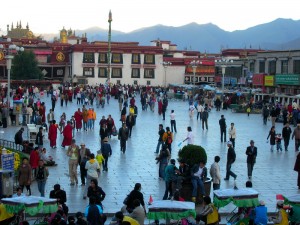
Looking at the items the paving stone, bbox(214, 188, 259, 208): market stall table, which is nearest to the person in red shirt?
the paving stone

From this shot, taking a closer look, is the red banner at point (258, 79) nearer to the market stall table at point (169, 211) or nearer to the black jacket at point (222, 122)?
the black jacket at point (222, 122)

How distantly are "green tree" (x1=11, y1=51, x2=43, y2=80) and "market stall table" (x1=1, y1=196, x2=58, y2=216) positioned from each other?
61.2 metres

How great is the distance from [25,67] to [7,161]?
5839 centimetres

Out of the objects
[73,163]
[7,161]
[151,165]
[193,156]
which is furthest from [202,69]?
[7,161]

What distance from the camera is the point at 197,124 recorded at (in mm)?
32094

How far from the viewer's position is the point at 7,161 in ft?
44.2

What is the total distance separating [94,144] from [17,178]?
874 cm

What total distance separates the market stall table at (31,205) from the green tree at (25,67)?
201ft

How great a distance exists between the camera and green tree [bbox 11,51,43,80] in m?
70.1

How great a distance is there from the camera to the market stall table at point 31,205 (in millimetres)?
10109

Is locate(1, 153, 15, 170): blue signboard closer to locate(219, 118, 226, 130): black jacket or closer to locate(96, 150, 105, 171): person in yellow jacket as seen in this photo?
locate(96, 150, 105, 171): person in yellow jacket

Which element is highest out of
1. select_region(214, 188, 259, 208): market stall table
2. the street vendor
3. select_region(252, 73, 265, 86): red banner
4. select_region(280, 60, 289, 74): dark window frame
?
select_region(280, 60, 289, 74): dark window frame

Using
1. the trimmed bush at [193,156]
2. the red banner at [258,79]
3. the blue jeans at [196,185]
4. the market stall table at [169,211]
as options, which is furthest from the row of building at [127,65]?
the market stall table at [169,211]

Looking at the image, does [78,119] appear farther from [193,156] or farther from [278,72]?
[278,72]
